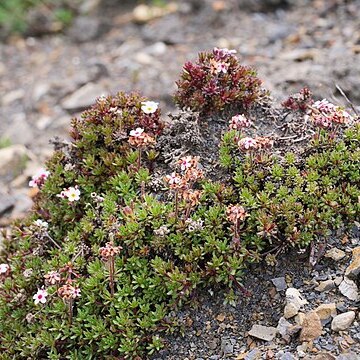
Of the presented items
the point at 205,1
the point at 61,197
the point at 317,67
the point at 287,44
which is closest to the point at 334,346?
the point at 61,197

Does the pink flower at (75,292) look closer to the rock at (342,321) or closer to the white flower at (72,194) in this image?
the white flower at (72,194)

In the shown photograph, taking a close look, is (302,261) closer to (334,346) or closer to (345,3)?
(334,346)

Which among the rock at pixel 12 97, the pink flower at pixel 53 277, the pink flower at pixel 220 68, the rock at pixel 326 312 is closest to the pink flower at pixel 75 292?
the pink flower at pixel 53 277

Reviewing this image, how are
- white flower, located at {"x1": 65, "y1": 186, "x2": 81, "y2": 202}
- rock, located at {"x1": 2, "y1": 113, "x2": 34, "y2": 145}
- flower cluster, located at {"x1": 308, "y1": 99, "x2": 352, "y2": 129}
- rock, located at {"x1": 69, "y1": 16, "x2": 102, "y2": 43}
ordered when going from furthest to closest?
rock, located at {"x1": 69, "y1": 16, "x2": 102, "y2": 43}
rock, located at {"x1": 2, "y1": 113, "x2": 34, "y2": 145}
white flower, located at {"x1": 65, "y1": 186, "x2": 81, "y2": 202}
flower cluster, located at {"x1": 308, "y1": 99, "x2": 352, "y2": 129}

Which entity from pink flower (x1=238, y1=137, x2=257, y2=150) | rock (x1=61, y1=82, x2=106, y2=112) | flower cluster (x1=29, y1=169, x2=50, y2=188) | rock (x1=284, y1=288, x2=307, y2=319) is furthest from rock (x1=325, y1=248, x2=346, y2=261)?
rock (x1=61, y1=82, x2=106, y2=112)

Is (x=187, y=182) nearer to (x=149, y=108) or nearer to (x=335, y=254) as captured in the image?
(x=149, y=108)

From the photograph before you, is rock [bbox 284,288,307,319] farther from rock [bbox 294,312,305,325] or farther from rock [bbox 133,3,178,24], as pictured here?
rock [bbox 133,3,178,24]
